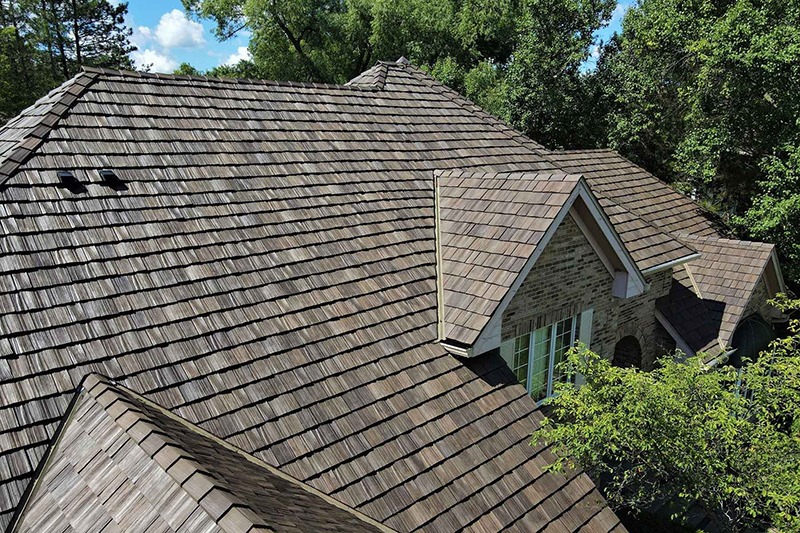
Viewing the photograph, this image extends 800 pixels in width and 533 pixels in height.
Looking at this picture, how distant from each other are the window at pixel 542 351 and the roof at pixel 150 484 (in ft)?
12.6

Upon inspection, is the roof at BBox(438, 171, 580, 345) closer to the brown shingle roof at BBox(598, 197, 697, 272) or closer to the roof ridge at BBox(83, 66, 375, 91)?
the brown shingle roof at BBox(598, 197, 697, 272)

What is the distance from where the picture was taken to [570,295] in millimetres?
8430

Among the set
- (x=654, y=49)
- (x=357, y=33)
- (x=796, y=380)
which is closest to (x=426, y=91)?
(x=796, y=380)

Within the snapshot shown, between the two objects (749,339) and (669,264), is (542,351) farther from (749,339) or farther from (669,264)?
(749,339)

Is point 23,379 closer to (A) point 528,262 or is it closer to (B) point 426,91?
(A) point 528,262

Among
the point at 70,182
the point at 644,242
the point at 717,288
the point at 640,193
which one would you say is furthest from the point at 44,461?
the point at 640,193

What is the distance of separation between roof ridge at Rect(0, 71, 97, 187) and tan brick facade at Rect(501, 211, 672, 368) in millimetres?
6133

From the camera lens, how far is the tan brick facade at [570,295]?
763cm

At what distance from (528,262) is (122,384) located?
4997 millimetres

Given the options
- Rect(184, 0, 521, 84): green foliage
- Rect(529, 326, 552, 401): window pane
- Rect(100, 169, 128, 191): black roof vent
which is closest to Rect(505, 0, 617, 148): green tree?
Rect(184, 0, 521, 84): green foliage

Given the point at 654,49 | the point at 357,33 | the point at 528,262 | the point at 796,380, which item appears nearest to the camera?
the point at 796,380

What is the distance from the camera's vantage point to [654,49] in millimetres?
18516

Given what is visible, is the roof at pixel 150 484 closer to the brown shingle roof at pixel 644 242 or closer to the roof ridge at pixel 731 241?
the brown shingle roof at pixel 644 242

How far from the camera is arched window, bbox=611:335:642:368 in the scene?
36.4 feet
